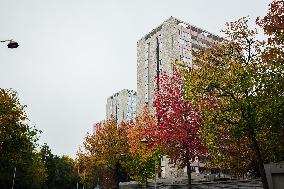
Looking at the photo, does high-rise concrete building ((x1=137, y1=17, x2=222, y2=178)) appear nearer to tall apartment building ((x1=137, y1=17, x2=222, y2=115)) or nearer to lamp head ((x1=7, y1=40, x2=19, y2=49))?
tall apartment building ((x1=137, y1=17, x2=222, y2=115))

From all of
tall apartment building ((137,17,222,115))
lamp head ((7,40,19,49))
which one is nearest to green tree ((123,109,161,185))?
lamp head ((7,40,19,49))

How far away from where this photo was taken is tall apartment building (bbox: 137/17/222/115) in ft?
268

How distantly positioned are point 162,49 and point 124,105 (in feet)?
194

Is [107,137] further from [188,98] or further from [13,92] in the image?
[188,98]

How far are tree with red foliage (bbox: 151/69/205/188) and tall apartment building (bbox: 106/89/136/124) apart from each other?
346ft

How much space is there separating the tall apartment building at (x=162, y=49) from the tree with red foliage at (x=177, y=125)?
45.3 m

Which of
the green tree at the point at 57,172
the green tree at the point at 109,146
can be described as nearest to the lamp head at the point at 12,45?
the green tree at the point at 109,146

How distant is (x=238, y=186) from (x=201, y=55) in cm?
1605

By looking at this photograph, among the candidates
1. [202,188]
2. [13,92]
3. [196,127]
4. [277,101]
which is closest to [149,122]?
[202,188]

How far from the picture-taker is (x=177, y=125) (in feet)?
105

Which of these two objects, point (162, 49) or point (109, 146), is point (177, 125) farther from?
point (162, 49)

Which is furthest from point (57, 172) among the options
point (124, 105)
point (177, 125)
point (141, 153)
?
point (177, 125)

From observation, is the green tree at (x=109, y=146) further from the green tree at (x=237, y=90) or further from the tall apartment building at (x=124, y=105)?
the tall apartment building at (x=124, y=105)

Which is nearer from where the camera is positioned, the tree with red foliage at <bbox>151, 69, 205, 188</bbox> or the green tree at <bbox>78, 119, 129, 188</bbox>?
the tree with red foliage at <bbox>151, 69, 205, 188</bbox>
